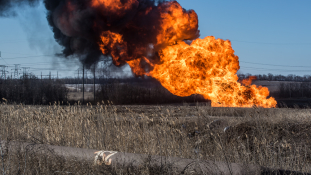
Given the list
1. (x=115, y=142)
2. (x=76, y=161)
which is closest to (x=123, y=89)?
(x=115, y=142)

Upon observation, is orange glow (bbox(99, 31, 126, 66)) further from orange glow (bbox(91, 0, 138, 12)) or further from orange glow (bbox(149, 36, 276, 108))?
orange glow (bbox(149, 36, 276, 108))

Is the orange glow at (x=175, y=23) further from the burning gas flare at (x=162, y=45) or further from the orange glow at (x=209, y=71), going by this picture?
the orange glow at (x=209, y=71)

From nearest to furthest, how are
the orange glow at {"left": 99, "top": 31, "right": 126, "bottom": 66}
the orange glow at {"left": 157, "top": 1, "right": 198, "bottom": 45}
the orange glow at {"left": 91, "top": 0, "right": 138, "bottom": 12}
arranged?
the orange glow at {"left": 91, "top": 0, "right": 138, "bottom": 12} → the orange glow at {"left": 157, "top": 1, "right": 198, "bottom": 45} → the orange glow at {"left": 99, "top": 31, "right": 126, "bottom": 66}

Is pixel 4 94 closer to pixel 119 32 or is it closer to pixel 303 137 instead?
pixel 119 32

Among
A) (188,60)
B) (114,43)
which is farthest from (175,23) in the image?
(114,43)

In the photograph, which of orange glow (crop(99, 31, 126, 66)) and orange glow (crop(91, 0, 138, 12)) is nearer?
orange glow (crop(91, 0, 138, 12))

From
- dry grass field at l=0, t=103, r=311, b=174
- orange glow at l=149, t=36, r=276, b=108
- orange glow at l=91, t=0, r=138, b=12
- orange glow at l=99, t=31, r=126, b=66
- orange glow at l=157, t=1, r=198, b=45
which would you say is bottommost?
dry grass field at l=0, t=103, r=311, b=174

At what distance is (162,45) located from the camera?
20.2 meters

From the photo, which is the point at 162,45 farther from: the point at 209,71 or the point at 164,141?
the point at 164,141

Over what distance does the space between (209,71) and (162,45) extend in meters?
4.77

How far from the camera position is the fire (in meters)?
19.5

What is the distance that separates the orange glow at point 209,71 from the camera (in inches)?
785

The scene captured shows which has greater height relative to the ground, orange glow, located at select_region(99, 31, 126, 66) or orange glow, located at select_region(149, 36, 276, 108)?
orange glow, located at select_region(99, 31, 126, 66)

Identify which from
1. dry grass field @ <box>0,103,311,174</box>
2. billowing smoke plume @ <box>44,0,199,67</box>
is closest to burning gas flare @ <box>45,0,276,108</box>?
billowing smoke plume @ <box>44,0,199,67</box>
